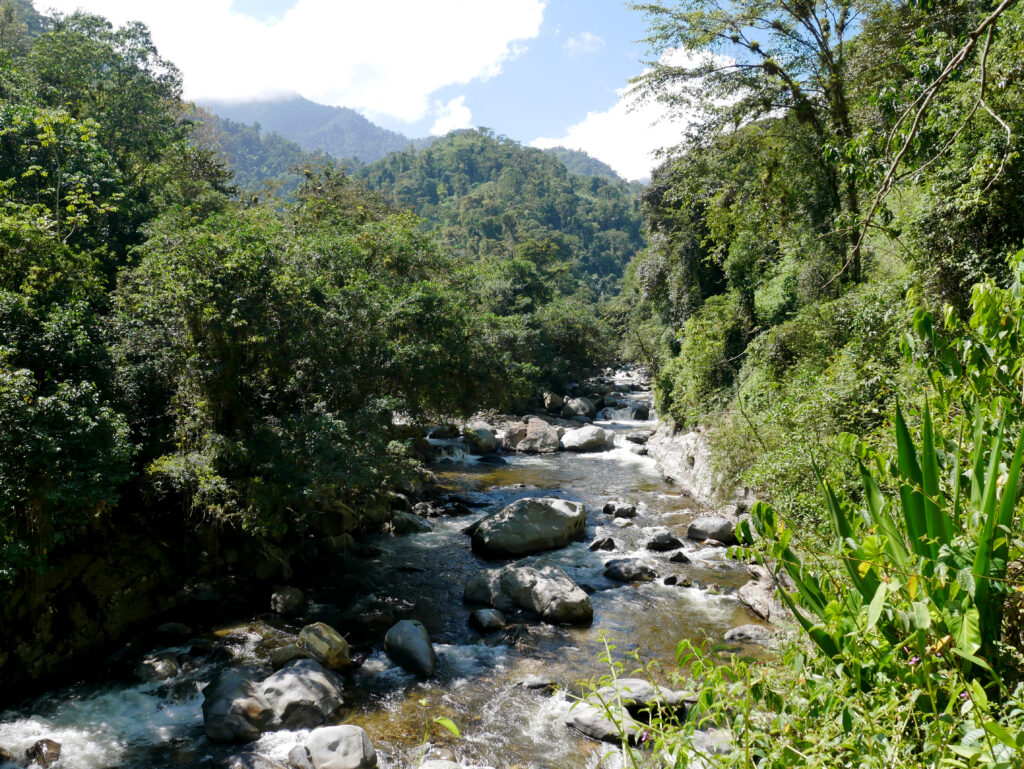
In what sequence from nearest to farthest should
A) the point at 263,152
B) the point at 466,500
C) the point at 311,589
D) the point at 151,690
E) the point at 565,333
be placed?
1. the point at 151,690
2. the point at 311,589
3. the point at 466,500
4. the point at 565,333
5. the point at 263,152

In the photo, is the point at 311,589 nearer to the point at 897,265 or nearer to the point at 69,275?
the point at 69,275

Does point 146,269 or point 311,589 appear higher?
point 146,269

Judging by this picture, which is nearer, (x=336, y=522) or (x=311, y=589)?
(x=311, y=589)

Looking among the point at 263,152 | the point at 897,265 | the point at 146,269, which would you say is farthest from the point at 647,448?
the point at 263,152

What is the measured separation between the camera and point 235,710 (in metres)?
6.18

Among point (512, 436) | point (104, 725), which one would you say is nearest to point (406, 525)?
point (104, 725)

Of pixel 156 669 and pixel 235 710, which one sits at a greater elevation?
pixel 235 710

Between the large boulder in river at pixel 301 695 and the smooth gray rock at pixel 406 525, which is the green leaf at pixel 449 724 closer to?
the large boulder in river at pixel 301 695

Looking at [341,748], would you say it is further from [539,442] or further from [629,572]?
[539,442]

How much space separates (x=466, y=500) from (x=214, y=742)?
9.62m

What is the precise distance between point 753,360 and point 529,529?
23.4 ft

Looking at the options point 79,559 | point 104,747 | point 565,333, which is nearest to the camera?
point 104,747

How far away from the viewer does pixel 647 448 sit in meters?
21.0

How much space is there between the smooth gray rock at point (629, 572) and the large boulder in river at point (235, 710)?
6.13 meters
